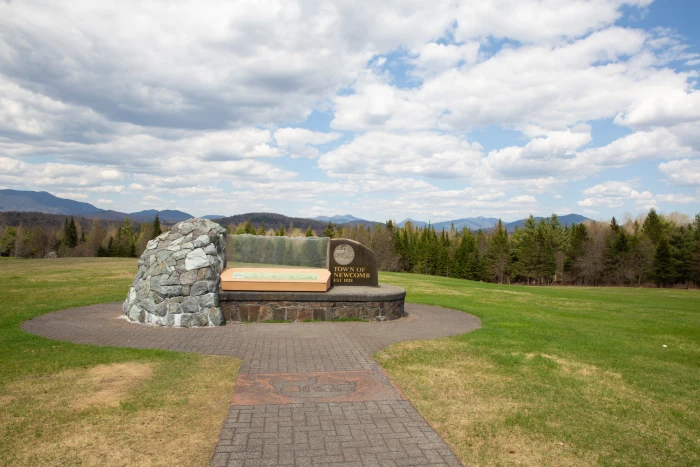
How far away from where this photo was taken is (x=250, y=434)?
4328 mm

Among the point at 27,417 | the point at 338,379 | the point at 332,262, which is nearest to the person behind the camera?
the point at 27,417

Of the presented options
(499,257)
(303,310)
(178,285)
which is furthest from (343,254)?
(499,257)

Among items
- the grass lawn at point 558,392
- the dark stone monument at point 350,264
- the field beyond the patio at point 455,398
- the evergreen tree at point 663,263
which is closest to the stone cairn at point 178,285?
the field beyond the patio at point 455,398

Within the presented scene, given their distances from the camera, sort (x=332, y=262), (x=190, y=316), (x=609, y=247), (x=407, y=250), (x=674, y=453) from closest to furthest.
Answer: (x=674, y=453) < (x=190, y=316) < (x=332, y=262) < (x=609, y=247) < (x=407, y=250)

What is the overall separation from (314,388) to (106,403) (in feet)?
8.00

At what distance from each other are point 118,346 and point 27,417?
10.4 ft

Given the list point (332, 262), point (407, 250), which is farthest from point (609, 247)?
point (332, 262)

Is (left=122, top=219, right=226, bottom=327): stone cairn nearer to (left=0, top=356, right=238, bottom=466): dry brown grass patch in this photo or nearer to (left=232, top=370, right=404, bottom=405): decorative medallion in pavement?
(left=0, top=356, right=238, bottom=466): dry brown grass patch

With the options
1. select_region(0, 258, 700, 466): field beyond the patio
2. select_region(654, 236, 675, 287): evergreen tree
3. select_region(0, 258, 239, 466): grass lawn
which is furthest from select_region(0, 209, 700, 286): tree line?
select_region(0, 258, 239, 466): grass lawn

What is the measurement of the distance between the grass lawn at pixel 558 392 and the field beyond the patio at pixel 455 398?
20 millimetres

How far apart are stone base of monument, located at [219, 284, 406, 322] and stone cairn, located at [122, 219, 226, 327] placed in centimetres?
46

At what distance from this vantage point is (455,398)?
5398 mm

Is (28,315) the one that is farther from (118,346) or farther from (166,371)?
(166,371)

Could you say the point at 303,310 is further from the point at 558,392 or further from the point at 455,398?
the point at 558,392
